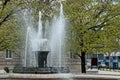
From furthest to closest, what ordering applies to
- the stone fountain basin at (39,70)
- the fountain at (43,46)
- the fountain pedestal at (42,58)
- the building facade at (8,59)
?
the building facade at (8,59) → the fountain pedestal at (42,58) → the fountain at (43,46) → the stone fountain basin at (39,70)

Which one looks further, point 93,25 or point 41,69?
point 93,25

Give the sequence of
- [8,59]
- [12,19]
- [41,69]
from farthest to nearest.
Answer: [8,59] → [12,19] → [41,69]

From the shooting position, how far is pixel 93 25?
3044cm

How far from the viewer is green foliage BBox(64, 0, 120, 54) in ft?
98.8

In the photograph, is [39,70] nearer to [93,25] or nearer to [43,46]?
Result: [43,46]

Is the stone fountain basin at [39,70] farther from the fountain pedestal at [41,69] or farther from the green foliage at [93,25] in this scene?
the green foliage at [93,25]

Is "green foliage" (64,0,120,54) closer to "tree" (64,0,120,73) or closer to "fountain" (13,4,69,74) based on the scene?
"tree" (64,0,120,73)

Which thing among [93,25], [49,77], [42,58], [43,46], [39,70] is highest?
[93,25]

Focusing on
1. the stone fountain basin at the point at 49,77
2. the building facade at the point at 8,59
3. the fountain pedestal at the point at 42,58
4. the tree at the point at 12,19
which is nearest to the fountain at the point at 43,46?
the fountain pedestal at the point at 42,58

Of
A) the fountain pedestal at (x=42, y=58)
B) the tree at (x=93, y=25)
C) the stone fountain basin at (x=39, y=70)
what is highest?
the tree at (x=93, y=25)

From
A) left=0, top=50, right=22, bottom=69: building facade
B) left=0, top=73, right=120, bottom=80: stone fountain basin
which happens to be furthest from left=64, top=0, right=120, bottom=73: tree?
left=0, top=50, right=22, bottom=69: building facade

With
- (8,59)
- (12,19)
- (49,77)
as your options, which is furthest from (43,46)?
(8,59)

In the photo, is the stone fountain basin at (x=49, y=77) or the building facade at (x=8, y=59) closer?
the stone fountain basin at (x=49, y=77)

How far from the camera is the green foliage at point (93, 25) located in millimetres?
30125
